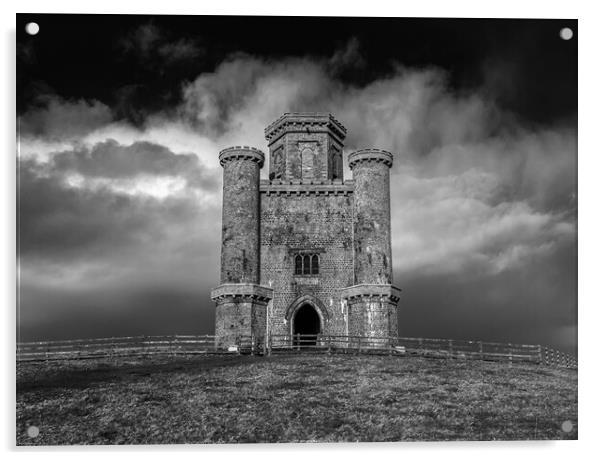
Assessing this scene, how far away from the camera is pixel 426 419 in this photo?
1884 cm

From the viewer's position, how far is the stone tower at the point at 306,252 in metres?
33.3

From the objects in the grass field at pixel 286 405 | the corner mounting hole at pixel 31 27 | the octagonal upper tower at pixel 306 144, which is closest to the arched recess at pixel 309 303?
the octagonal upper tower at pixel 306 144

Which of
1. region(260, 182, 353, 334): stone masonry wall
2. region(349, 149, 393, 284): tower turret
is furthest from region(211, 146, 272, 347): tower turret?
region(349, 149, 393, 284): tower turret

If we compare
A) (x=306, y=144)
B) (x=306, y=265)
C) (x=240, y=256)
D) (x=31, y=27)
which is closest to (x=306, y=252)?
(x=306, y=265)

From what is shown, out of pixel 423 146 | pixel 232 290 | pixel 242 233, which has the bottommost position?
pixel 232 290

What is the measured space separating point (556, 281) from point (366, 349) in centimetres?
1198

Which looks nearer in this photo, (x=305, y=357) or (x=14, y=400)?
(x=14, y=400)

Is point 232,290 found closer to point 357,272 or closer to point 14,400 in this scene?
point 357,272

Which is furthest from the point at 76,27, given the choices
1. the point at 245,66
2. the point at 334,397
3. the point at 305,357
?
the point at 305,357

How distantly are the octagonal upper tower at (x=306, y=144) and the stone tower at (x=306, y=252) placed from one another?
0.85 meters

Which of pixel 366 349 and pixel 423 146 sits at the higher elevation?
pixel 423 146

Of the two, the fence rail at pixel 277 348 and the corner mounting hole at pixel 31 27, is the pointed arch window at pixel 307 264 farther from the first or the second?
the corner mounting hole at pixel 31 27

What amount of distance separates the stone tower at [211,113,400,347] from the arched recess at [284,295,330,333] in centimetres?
4

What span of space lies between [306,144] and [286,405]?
21.1 metres
